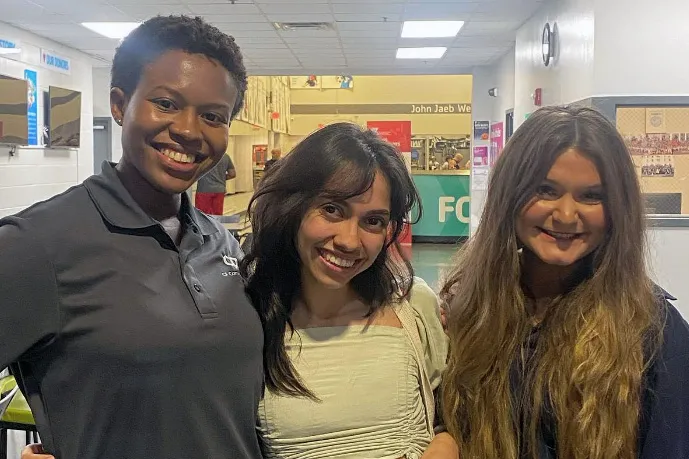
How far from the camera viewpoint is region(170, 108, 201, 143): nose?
1.31m

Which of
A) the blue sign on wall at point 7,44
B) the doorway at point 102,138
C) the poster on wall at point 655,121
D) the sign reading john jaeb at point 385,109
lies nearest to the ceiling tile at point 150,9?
the blue sign on wall at point 7,44

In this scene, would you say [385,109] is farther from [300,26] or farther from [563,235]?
[563,235]

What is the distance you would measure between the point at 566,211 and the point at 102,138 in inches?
409

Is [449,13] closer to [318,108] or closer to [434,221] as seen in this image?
[434,221]

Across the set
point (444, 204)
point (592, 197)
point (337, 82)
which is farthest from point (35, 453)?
point (337, 82)

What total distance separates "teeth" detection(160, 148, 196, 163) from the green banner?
11757mm

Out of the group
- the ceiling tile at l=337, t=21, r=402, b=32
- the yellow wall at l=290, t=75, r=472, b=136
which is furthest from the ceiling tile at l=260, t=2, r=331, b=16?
the yellow wall at l=290, t=75, r=472, b=136

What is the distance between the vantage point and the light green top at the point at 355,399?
56.2 inches

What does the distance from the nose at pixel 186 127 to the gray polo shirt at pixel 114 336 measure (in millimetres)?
158

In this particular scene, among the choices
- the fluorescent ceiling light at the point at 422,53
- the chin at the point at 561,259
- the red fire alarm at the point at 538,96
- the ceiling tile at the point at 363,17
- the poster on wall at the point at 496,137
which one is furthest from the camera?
the poster on wall at the point at 496,137

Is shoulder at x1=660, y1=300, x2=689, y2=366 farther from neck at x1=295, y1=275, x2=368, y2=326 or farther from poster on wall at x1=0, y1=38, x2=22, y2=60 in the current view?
poster on wall at x1=0, y1=38, x2=22, y2=60

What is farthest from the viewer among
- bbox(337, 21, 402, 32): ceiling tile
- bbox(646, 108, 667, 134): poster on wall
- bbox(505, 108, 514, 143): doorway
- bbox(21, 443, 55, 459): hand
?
bbox(505, 108, 514, 143): doorway

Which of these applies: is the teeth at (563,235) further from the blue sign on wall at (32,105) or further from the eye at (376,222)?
the blue sign on wall at (32,105)

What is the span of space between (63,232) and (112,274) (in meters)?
0.11
